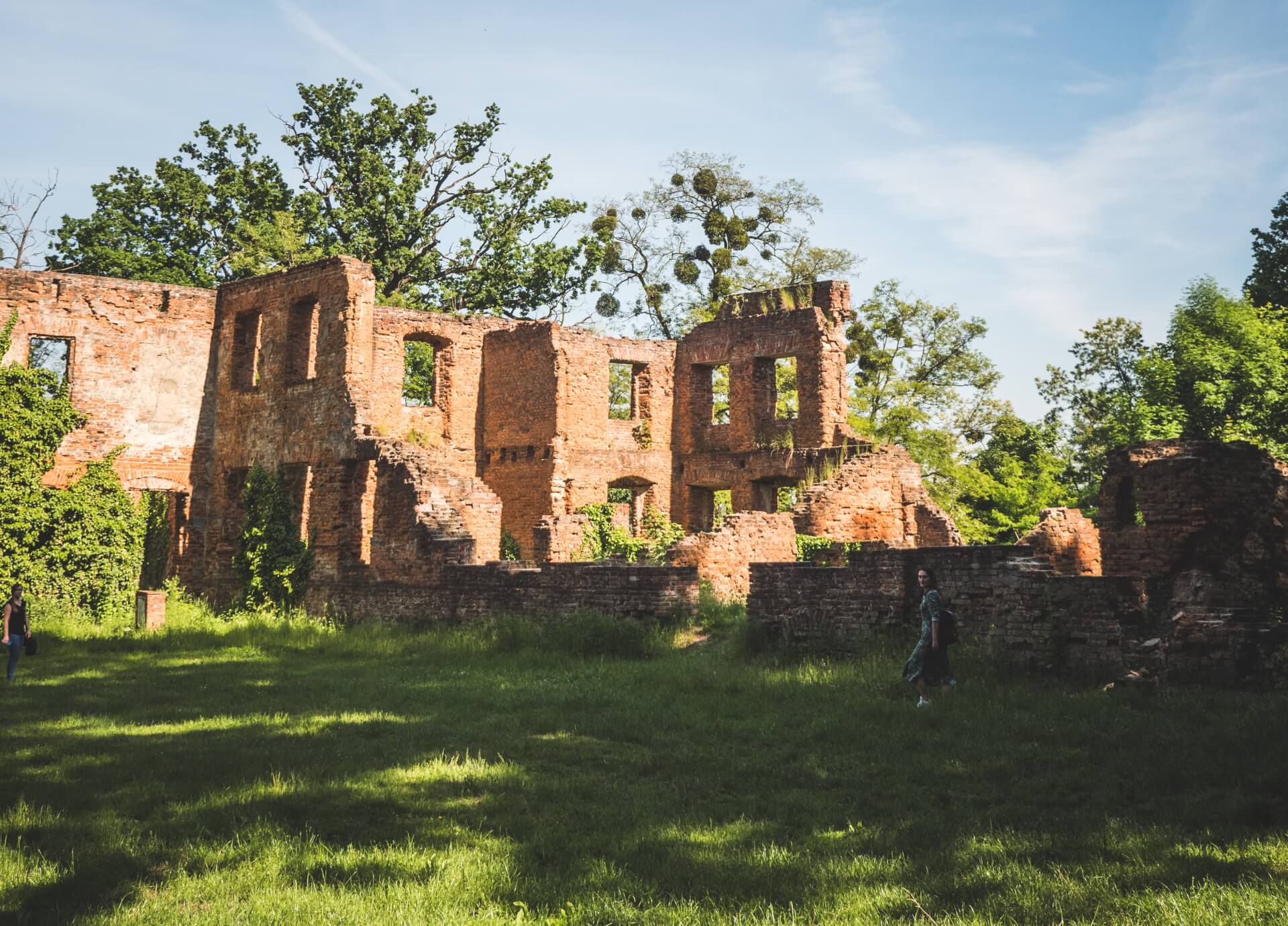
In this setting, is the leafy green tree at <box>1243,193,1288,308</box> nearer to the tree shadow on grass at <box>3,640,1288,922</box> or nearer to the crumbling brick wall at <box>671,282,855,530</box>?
the crumbling brick wall at <box>671,282,855,530</box>

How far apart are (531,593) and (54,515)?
416 inches

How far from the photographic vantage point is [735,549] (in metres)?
19.4

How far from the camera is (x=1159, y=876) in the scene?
5.12m

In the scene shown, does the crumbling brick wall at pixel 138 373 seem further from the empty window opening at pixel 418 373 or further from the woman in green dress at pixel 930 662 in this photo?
the woman in green dress at pixel 930 662

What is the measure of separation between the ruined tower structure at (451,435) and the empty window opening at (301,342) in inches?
1.8

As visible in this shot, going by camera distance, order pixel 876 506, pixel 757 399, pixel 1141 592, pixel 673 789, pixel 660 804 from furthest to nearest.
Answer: pixel 757 399, pixel 876 506, pixel 1141 592, pixel 673 789, pixel 660 804

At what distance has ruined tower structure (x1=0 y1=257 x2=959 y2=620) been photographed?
749 inches

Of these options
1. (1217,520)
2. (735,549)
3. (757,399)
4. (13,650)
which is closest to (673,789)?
(1217,520)

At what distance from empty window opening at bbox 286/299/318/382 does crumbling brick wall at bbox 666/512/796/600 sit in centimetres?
905

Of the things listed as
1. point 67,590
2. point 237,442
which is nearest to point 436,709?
point 67,590

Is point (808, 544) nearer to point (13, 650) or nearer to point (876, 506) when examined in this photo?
point (876, 506)

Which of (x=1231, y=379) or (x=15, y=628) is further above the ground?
(x=1231, y=379)

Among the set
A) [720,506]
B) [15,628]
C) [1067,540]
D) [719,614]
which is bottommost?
[15,628]

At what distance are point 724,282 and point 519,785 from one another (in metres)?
31.9
